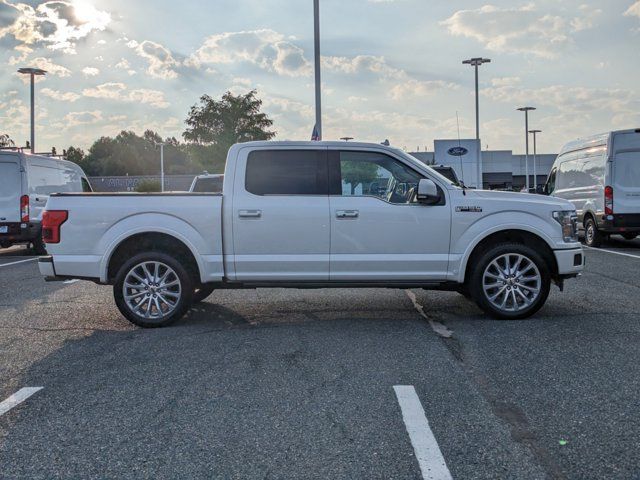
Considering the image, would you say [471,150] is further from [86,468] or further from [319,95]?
[86,468]

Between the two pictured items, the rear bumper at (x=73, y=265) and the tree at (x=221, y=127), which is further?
the tree at (x=221, y=127)

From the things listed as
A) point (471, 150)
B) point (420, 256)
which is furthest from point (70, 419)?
point (471, 150)

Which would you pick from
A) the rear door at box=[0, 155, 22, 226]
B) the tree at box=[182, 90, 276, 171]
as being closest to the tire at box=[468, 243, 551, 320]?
the rear door at box=[0, 155, 22, 226]

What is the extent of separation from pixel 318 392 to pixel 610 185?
11494 mm

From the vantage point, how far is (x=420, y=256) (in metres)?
6.58

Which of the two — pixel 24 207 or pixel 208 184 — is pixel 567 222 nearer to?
pixel 208 184

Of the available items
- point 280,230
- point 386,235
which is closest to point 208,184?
point 280,230

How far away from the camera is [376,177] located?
6.70 m

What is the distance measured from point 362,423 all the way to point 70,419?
72.1 inches

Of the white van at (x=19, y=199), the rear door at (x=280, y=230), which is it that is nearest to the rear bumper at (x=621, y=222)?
the rear door at (x=280, y=230)

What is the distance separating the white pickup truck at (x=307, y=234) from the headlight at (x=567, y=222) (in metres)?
0.11

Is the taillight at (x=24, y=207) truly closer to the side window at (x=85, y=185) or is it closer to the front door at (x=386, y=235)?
the side window at (x=85, y=185)

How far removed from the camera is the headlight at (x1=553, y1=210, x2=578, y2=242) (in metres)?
6.78

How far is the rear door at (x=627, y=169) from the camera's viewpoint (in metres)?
13.5
